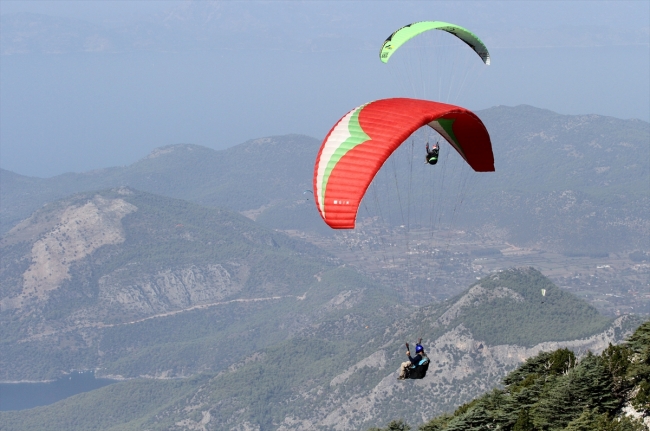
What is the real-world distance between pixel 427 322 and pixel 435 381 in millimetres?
21604

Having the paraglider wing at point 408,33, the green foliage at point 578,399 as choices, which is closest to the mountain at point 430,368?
the green foliage at point 578,399

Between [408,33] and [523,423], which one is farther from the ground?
[408,33]

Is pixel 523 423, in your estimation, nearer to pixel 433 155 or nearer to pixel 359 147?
pixel 433 155

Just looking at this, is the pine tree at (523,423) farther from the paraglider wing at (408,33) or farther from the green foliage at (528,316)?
the green foliage at (528,316)

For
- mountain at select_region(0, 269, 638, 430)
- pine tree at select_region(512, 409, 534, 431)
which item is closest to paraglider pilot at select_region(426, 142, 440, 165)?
pine tree at select_region(512, 409, 534, 431)

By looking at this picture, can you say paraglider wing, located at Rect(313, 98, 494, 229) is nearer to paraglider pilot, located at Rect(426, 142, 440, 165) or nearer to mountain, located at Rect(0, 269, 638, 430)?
paraglider pilot, located at Rect(426, 142, 440, 165)

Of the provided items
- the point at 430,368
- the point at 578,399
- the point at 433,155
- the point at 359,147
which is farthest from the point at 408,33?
the point at 430,368

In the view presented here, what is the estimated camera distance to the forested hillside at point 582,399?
5212cm

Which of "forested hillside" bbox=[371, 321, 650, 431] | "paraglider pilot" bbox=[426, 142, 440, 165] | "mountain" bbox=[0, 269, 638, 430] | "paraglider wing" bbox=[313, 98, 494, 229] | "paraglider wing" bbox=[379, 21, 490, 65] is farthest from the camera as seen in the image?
"mountain" bbox=[0, 269, 638, 430]

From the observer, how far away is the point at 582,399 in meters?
56.6

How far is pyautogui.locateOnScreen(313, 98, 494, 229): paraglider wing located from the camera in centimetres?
4488

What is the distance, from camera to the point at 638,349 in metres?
64.6

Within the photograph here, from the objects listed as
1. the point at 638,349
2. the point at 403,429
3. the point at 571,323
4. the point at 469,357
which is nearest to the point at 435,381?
the point at 469,357

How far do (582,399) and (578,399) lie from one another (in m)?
0.23
